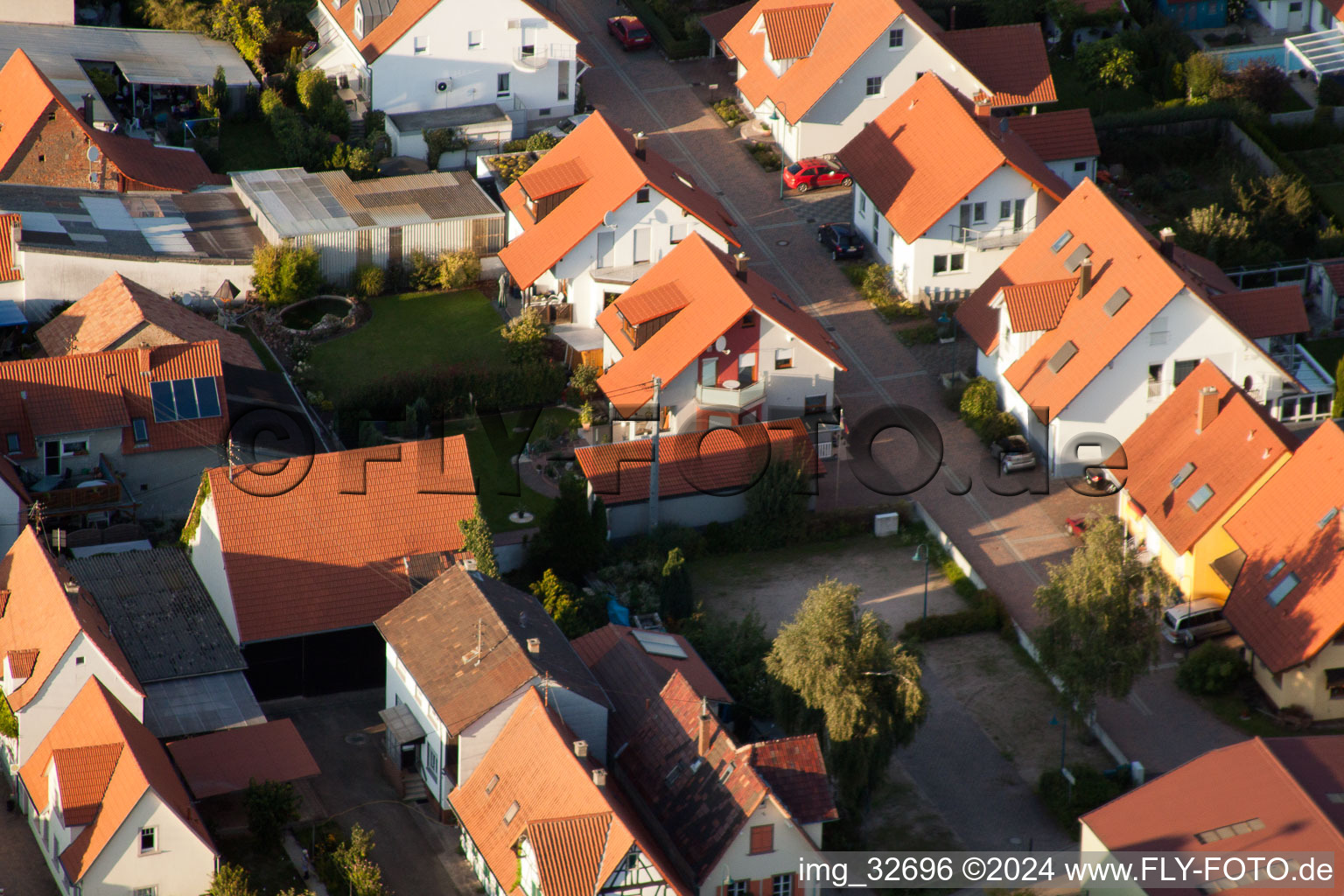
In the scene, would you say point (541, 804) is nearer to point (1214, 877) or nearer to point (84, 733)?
point (84, 733)

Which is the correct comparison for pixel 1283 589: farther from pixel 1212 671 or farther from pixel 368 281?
pixel 368 281

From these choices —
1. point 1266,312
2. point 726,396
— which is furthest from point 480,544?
point 1266,312

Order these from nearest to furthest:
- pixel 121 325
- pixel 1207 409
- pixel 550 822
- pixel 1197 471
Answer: pixel 550 822
pixel 1197 471
pixel 1207 409
pixel 121 325

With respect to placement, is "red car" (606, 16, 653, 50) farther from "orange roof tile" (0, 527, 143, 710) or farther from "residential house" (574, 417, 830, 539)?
"orange roof tile" (0, 527, 143, 710)

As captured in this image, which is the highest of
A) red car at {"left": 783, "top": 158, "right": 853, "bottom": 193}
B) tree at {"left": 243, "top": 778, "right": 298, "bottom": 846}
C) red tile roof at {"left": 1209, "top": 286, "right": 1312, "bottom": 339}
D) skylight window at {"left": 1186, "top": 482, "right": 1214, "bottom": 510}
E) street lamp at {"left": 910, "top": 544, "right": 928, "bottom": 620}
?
red tile roof at {"left": 1209, "top": 286, "right": 1312, "bottom": 339}

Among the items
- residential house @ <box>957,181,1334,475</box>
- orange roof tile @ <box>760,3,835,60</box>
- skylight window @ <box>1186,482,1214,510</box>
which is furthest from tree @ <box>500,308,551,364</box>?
skylight window @ <box>1186,482,1214,510</box>

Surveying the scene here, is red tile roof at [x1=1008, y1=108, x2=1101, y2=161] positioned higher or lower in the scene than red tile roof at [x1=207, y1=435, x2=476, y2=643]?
higher
